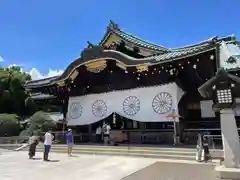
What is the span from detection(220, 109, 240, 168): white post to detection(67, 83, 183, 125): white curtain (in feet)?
20.5

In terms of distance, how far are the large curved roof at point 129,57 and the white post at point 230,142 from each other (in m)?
→ 5.55

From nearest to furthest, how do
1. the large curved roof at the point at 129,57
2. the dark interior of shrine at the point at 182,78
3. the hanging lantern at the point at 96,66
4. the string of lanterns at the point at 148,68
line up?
the large curved roof at the point at 129,57 → the string of lanterns at the point at 148,68 → the dark interior of shrine at the point at 182,78 → the hanging lantern at the point at 96,66

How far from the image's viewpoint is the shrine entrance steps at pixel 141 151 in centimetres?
1173

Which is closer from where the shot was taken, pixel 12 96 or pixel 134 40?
pixel 134 40

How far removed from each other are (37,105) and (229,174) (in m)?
24.8

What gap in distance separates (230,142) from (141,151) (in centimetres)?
583

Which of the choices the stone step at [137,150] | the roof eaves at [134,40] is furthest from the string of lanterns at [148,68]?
the stone step at [137,150]

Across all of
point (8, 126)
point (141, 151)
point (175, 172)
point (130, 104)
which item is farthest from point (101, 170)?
point (8, 126)

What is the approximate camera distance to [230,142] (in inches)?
310

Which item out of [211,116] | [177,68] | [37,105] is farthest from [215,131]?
[37,105]

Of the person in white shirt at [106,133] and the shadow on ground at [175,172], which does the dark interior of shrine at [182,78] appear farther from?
the shadow on ground at [175,172]

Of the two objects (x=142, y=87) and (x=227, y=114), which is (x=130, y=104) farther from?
(x=227, y=114)

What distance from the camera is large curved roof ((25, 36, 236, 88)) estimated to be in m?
13.7

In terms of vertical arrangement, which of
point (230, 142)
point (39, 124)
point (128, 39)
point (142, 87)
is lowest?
point (230, 142)
